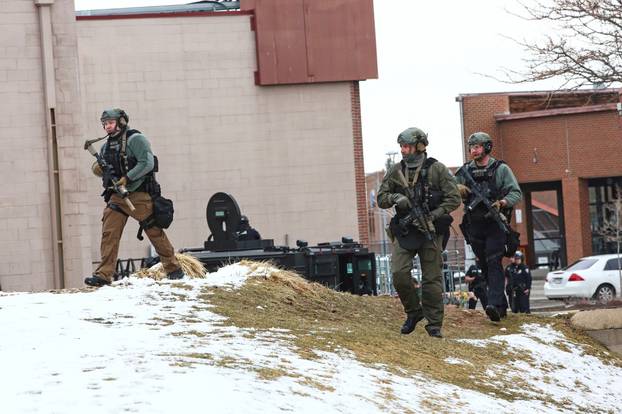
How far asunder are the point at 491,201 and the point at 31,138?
59.1ft

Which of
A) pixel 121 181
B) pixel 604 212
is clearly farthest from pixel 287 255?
pixel 604 212

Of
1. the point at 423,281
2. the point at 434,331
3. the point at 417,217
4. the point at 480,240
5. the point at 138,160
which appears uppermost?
the point at 138,160

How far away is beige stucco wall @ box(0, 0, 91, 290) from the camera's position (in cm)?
3031

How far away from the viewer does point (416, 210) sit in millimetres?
13008

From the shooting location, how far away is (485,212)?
14680mm

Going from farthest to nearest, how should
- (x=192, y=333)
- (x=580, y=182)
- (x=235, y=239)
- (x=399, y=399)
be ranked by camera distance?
(x=580, y=182)
(x=235, y=239)
(x=192, y=333)
(x=399, y=399)

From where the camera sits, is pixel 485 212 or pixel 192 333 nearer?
pixel 192 333

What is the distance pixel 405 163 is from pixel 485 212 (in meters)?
1.75

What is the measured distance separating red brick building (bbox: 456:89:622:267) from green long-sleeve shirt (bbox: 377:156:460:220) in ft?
140

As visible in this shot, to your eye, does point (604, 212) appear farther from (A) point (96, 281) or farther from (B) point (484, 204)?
(A) point (96, 281)

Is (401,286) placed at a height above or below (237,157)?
below

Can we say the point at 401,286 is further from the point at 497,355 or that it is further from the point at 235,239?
the point at 235,239

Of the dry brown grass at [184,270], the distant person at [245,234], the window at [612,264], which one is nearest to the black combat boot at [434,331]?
the dry brown grass at [184,270]

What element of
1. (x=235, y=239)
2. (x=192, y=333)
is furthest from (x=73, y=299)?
(x=235, y=239)
